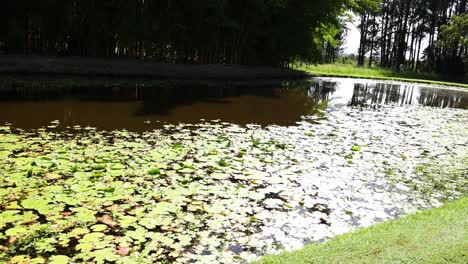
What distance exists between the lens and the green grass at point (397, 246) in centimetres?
288

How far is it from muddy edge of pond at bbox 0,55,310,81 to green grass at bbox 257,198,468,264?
14.8m

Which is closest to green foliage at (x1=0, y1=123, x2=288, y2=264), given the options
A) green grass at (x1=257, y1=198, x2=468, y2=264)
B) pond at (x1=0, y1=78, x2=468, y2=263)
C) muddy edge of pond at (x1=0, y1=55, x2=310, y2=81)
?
pond at (x1=0, y1=78, x2=468, y2=263)

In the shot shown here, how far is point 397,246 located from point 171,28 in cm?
1676

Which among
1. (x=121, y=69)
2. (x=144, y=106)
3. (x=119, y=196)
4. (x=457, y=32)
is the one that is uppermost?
(x=457, y=32)

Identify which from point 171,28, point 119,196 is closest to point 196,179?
point 119,196

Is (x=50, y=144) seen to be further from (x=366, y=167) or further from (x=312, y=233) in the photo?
(x=366, y=167)

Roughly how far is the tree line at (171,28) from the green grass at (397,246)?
15558 millimetres

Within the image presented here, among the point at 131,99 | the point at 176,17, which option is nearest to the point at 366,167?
the point at 131,99

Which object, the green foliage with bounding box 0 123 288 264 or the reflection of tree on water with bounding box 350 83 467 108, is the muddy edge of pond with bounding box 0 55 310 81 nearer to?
the reflection of tree on water with bounding box 350 83 467 108

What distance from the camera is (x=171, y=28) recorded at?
18.1m

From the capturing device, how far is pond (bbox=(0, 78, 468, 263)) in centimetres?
329

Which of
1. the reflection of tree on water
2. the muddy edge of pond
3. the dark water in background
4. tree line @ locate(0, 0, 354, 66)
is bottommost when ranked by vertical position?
the dark water in background

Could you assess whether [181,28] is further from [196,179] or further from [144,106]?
[196,179]

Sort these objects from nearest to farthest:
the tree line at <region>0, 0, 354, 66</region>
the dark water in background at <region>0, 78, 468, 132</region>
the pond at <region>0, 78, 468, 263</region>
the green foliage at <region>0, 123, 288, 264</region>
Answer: the green foliage at <region>0, 123, 288, 264</region>
the pond at <region>0, 78, 468, 263</region>
the dark water in background at <region>0, 78, 468, 132</region>
the tree line at <region>0, 0, 354, 66</region>
